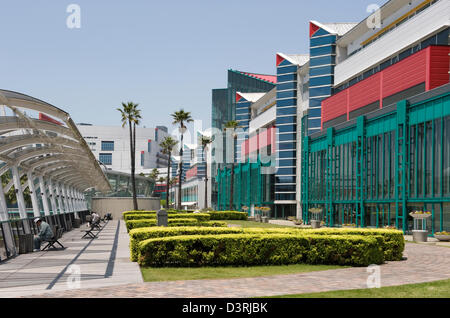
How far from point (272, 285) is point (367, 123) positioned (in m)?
35.1

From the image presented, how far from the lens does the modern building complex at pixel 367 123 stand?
34875 millimetres

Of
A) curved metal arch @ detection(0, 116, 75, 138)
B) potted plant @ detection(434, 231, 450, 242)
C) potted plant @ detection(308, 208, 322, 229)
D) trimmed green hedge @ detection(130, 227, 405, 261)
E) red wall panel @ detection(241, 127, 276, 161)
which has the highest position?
red wall panel @ detection(241, 127, 276, 161)

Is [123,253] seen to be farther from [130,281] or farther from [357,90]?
[357,90]

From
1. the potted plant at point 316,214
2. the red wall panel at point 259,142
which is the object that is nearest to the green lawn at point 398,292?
the potted plant at point 316,214

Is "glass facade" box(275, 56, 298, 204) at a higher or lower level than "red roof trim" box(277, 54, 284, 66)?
lower

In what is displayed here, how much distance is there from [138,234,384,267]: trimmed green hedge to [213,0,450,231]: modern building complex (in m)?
18.8

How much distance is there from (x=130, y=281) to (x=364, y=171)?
35259 millimetres

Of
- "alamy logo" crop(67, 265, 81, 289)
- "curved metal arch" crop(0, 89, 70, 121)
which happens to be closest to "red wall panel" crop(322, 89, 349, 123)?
"curved metal arch" crop(0, 89, 70, 121)

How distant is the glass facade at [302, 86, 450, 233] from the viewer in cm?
3291

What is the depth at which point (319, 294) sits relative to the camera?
1036 centimetres

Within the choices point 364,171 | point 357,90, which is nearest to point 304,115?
point 357,90

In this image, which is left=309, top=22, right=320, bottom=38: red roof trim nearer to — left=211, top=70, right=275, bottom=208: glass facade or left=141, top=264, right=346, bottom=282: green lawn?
left=141, top=264, right=346, bottom=282: green lawn

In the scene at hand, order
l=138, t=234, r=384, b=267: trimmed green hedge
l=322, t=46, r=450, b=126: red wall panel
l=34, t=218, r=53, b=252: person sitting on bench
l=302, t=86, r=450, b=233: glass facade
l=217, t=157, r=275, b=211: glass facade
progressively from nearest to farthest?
1. l=138, t=234, r=384, b=267: trimmed green hedge
2. l=34, t=218, r=53, b=252: person sitting on bench
3. l=302, t=86, r=450, b=233: glass facade
4. l=322, t=46, r=450, b=126: red wall panel
5. l=217, t=157, r=275, b=211: glass facade

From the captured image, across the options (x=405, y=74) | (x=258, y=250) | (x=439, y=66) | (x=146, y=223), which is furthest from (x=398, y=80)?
(x=258, y=250)
